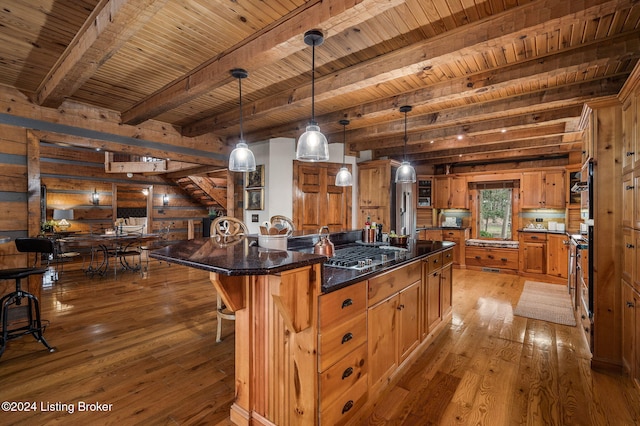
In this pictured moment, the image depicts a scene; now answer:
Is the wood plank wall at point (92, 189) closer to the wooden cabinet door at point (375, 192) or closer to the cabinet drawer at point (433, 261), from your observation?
the wooden cabinet door at point (375, 192)

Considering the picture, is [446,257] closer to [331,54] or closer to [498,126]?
[498,126]

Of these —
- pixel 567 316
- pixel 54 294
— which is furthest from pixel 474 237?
pixel 54 294

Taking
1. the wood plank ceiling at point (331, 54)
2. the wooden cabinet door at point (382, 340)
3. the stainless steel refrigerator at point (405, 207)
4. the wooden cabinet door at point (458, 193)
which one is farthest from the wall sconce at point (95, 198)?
the wooden cabinet door at point (458, 193)

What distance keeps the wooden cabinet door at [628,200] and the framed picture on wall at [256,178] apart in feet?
14.4

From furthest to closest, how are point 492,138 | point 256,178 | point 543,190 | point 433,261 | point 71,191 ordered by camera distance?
point 71,191, point 543,190, point 256,178, point 492,138, point 433,261

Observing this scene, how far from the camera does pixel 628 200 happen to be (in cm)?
222

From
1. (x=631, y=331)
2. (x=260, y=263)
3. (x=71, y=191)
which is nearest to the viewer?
(x=260, y=263)

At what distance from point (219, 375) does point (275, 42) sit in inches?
101

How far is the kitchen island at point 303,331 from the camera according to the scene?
1.49 meters

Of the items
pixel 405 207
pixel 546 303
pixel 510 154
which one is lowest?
pixel 546 303

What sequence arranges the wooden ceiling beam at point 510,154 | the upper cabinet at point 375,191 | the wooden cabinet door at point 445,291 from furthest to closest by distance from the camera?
the upper cabinet at point 375,191 → the wooden ceiling beam at point 510,154 → the wooden cabinet door at point 445,291

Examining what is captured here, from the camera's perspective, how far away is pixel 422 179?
7.19 metres

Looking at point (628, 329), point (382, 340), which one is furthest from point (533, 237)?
point (382, 340)

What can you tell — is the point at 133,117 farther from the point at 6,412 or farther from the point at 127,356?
the point at 6,412
